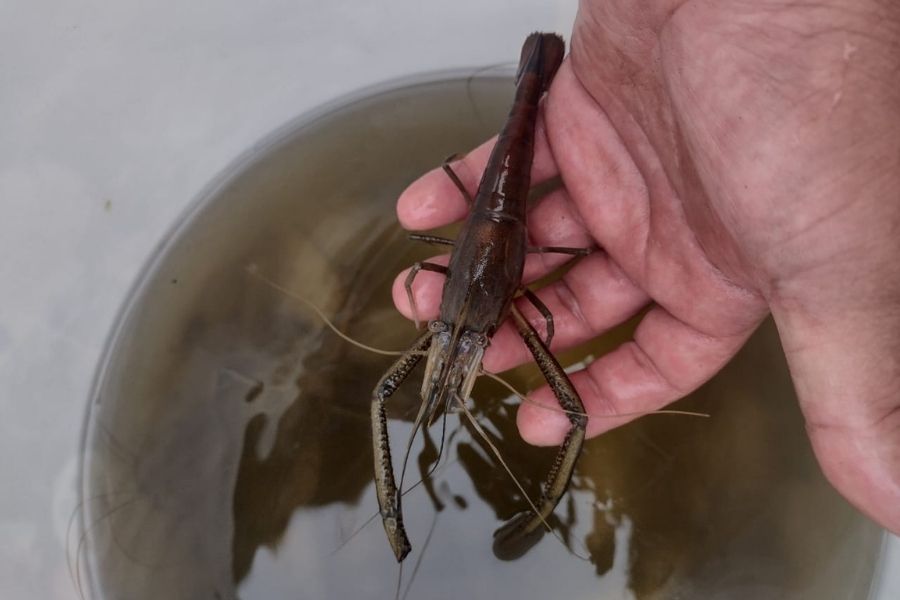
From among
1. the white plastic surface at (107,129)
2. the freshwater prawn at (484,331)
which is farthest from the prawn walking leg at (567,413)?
the white plastic surface at (107,129)

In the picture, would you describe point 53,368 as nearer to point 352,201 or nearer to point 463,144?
point 352,201

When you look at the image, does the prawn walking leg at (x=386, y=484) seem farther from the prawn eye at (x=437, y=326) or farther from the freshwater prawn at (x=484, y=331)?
the prawn eye at (x=437, y=326)

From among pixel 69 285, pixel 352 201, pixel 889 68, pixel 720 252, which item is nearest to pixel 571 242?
pixel 720 252

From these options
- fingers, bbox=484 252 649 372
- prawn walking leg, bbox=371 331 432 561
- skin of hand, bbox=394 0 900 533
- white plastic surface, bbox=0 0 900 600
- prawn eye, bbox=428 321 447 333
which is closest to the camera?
skin of hand, bbox=394 0 900 533

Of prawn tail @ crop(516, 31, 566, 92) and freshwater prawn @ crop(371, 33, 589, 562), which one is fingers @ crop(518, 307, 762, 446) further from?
prawn tail @ crop(516, 31, 566, 92)

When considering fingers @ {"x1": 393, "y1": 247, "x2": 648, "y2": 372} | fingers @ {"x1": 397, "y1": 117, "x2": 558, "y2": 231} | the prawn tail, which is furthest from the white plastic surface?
fingers @ {"x1": 393, "y1": 247, "x2": 648, "y2": 372}
